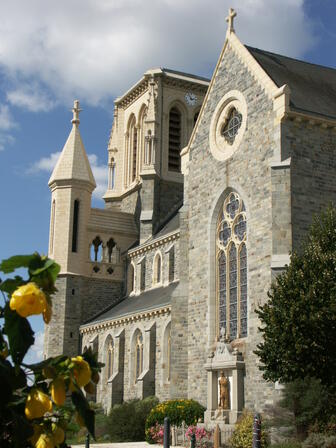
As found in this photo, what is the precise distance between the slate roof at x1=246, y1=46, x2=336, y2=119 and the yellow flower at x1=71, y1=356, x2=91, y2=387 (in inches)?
910

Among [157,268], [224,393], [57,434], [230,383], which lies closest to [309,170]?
[230,383]

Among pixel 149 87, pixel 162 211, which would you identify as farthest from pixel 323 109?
pixel 149 87

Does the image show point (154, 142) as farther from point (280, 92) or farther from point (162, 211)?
point (280, 92)

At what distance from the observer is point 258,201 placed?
84.8ft

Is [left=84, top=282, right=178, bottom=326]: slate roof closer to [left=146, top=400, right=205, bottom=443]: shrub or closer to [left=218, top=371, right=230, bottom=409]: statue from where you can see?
[left=146, top=400, right=205, bottom=443]: shrub

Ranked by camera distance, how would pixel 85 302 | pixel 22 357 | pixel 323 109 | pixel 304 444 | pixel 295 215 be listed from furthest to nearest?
1. pixel 85 302
2. pixel 323 109
3. pixel 295 215
4. pixel 304 444
5. pixel 22 357

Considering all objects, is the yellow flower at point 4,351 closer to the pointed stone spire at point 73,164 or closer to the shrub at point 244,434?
the shrub at point 244,434

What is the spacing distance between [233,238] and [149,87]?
970 inches

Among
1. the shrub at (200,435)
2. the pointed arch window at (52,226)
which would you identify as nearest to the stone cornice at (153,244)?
the pointed arch window at (52,226)

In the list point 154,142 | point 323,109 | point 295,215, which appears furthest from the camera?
point 154,142

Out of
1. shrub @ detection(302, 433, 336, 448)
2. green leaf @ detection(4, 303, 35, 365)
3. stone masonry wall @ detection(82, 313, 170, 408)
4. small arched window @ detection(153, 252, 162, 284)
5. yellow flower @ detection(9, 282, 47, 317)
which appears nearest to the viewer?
yellow flower @ detection(9, 282, 47, 317)

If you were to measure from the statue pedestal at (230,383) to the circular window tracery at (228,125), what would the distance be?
804cm

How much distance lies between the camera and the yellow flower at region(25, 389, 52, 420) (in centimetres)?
299

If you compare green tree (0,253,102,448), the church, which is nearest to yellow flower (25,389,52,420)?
Result: green tree (0,253,102,448)
